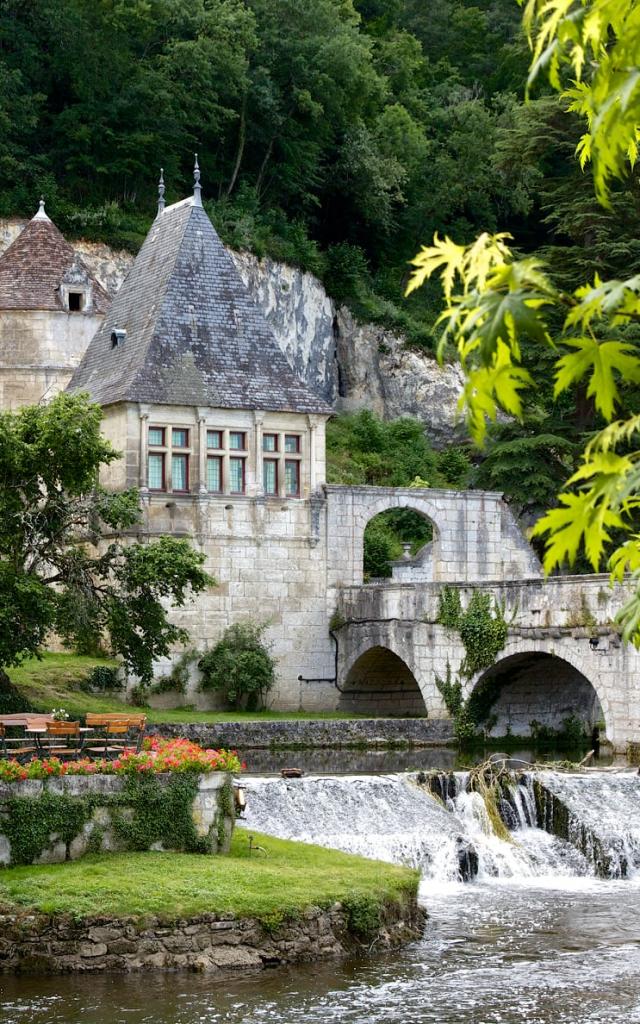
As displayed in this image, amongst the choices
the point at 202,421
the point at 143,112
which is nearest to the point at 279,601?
the point at 202,421

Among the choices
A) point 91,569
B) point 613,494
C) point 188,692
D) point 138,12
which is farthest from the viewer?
point 138,12

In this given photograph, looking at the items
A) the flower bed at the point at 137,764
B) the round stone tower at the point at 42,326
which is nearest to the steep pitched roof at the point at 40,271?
the round stone tower at the point at 42,326

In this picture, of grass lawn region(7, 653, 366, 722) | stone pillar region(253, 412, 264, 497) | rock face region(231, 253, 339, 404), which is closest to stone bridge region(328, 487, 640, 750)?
stone pillar region(253, 412, 264, 497)

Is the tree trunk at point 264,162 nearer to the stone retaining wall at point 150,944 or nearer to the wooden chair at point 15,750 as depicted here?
the wooden chair at point 15,750

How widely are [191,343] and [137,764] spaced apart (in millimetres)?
21579

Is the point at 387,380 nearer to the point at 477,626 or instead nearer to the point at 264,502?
the point at 264,502

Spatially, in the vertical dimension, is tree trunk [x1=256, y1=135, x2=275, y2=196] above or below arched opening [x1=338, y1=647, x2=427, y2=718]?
above

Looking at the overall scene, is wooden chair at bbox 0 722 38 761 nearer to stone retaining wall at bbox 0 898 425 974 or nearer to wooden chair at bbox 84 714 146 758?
wooden chair at bbox 84 714 146 758

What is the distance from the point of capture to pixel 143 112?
57188 mm

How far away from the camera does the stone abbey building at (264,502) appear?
41281mm

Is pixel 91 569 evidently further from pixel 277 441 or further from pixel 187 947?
pixel 187 947

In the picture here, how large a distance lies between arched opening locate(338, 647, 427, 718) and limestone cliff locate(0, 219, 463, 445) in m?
16.6

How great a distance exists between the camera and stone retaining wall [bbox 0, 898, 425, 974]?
1956 cm

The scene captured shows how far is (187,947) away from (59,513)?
1439 cm
